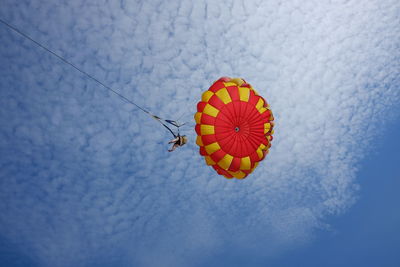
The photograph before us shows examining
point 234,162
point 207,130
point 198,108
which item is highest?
point 198,108

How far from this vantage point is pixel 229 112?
878 cm

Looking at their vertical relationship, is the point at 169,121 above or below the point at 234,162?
above

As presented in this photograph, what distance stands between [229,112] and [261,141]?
141cm

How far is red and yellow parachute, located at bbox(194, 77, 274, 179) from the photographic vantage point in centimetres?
878

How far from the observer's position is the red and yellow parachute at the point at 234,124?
8781 millimetres

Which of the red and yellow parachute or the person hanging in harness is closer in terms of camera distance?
the red and yellow parachute

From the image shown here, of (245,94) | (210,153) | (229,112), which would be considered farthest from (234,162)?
(245,94)

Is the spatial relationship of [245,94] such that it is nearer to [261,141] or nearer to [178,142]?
[261,141]

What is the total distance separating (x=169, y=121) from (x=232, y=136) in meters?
2.02

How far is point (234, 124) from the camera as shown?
8852 millimetres

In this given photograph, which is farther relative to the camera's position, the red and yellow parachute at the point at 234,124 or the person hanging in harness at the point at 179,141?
the person hanging in harness at the point at 179,141

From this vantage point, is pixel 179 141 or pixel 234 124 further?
pixel 179 141

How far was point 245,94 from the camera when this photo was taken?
348 inches

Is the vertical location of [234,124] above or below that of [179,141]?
above
